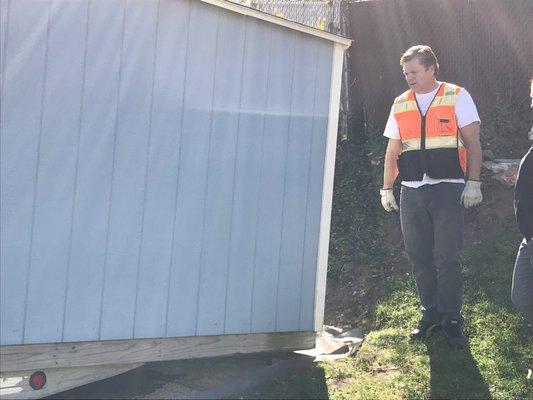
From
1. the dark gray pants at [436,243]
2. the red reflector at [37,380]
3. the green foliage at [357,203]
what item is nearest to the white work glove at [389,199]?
the dark gray pants at [436,243]

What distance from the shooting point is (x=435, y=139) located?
175 inches

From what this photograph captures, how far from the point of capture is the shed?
363 cm

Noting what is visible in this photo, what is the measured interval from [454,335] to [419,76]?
1.67 meters

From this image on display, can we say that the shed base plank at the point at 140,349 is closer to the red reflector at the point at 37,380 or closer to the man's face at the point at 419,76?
the red reflector at the point at 37,380

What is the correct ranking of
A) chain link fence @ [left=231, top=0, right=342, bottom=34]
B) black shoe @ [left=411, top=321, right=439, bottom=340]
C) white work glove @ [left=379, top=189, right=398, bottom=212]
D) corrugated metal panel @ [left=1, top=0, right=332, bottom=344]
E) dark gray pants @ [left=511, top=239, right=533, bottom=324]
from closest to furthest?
corrugated metal panel @ [left=1, top=0, right=332, bottom=344] → dark gray pants @ [left=511, top=239, right=533, bottom=324] → black shoe @ [left=411, top=321, right=439, bottom=340] → white work glove @ [left=379, top=189, right=398, bottom=212] → chain link fence @ [left=231, top=0, right=342, bottom=34]

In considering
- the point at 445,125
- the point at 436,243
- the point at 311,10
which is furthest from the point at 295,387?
the point at 311,10

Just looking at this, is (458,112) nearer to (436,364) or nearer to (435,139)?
(435,139)

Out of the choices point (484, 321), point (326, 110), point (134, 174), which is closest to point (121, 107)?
point (134, 174)

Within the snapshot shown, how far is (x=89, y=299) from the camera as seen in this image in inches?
151

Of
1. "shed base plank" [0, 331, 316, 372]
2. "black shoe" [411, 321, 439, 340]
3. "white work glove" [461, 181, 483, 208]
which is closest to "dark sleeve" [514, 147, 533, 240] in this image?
"white work glove" [461, 181, 483, 208]

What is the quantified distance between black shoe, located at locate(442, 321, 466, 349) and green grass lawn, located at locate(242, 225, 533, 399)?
0.15 feet

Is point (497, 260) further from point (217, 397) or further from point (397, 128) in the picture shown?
point (217, 397)

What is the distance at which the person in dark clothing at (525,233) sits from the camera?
3764 mm

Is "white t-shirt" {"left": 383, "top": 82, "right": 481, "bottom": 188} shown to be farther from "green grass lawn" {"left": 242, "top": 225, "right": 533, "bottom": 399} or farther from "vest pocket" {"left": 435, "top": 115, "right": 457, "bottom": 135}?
"green grass lawn" {"left": 242, "top": 225, "right": 533, "bottom": 399}
